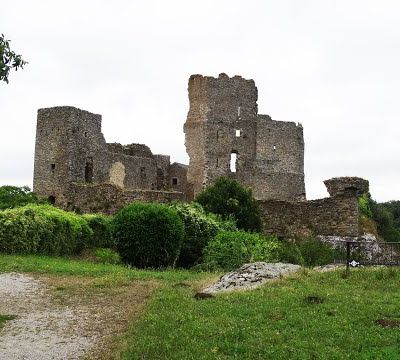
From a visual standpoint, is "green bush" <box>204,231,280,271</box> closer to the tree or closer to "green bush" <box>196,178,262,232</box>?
"green bush" <box>196,178,262,232</box>

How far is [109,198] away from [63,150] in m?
9.27

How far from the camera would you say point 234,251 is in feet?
66.8

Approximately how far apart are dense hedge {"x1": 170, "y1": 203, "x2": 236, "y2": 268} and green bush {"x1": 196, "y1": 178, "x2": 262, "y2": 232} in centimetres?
291

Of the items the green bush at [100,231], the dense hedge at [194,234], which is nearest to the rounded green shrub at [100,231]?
the green bush at [100,231]

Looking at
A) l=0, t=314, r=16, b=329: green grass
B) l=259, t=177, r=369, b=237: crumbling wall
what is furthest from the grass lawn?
l=259, t=177, r=369, b=237: crumbling wall

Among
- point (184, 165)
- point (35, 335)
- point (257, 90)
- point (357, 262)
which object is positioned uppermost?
point (257, 90)

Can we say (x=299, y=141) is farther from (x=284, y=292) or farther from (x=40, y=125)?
(x=284, y=292)

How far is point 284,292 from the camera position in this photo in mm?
12562

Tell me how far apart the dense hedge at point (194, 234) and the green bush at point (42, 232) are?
A: 12.6 ft

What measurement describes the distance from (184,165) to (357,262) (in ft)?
118

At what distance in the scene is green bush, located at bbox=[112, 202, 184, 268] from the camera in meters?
20.3

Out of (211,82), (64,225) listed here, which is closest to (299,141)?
(211,82)

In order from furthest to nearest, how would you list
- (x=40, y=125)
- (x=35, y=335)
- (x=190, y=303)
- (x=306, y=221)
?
(x=40, y=125)
(x=306, y=221)
(x=190, y=303)
(x=35, y=335)

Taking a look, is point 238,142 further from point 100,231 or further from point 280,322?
point 280,322
